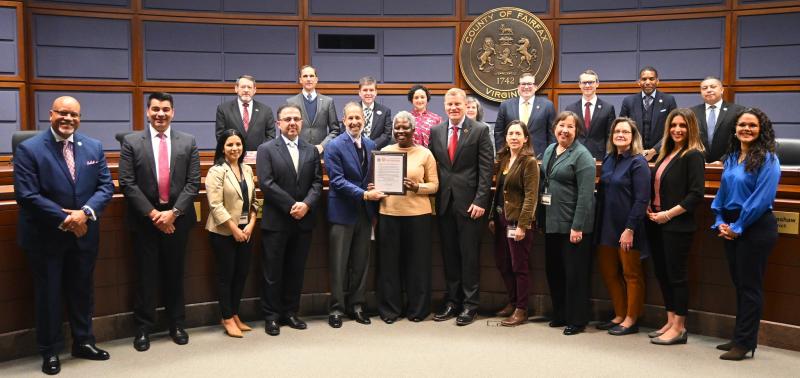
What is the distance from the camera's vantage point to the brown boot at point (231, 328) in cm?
471

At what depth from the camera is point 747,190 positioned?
411 cm

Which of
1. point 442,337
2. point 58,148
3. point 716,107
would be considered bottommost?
point 442,337

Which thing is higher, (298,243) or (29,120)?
(29,120)

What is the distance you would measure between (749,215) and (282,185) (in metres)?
2.97

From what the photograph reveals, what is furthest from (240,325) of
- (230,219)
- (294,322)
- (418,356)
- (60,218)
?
(60,218)

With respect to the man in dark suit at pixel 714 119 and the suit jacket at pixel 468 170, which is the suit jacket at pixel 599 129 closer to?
the man in dark suit at pixel 714 119

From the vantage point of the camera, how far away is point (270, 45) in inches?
319

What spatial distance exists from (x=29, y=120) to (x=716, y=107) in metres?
6.65

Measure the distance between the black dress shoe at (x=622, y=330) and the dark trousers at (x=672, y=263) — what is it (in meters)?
0.30

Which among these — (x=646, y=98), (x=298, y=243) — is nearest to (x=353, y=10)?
(x=646, y=98)

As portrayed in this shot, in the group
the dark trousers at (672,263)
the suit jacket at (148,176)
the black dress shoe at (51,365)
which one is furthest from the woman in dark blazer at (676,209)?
the black dress shoe at (51,365)

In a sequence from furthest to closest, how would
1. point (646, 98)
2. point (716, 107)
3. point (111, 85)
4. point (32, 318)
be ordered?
1. point (111, 85)
2. point (646, 98)
3. point (716, 107)
4. point (32, 318)

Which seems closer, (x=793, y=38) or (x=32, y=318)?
(x=32, y=318)

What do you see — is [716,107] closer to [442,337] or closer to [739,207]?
[739,207]
